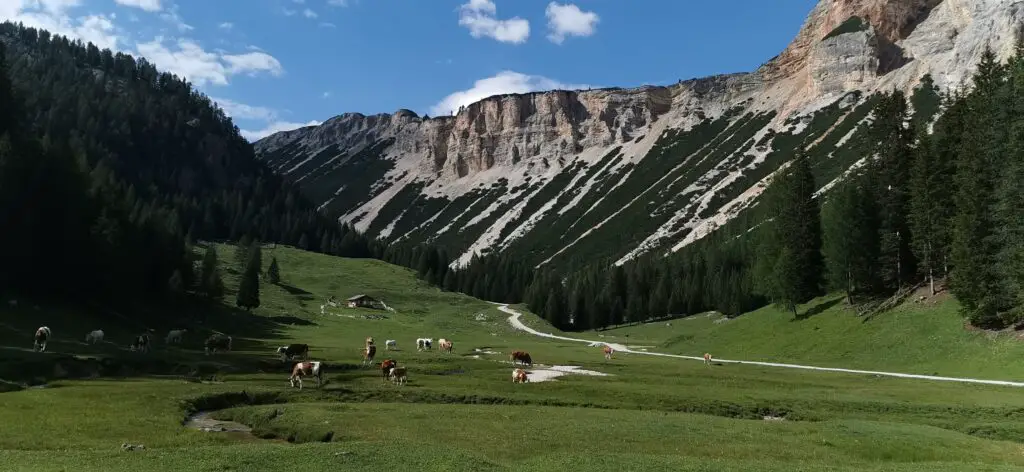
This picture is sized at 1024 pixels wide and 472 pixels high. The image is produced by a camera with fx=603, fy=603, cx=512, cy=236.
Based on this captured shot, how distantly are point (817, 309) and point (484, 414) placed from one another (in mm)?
60639

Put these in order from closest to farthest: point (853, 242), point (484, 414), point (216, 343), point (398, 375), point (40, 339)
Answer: point (484, 414) → point (398, 375) → point (40, 339) → point (216, 343) → point (853, 242)

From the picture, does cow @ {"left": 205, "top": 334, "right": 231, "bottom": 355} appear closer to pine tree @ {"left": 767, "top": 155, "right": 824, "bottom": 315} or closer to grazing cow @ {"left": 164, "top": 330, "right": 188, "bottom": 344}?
grazing cow @ {"left": 164, "top": 330, "right": 188, "bottom": 344}

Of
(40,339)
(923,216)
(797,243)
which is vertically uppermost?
(923,216)

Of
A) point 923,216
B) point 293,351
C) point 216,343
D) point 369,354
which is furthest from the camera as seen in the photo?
point 923,216

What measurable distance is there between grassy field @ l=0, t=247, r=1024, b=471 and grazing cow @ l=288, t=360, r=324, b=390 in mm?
1105

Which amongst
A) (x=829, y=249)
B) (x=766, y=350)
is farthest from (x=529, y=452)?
(x=829, y=249)

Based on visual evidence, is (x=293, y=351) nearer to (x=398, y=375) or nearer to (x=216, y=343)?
(x=216, y=343)

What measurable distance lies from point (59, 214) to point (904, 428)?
276 feet

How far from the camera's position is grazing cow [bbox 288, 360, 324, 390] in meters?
36.9

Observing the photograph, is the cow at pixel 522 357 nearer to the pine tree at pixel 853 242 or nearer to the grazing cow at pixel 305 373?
the grazing cow at pixel 305 373

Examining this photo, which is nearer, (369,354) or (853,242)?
(369,354)

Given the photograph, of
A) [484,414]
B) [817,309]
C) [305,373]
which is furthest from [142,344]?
[817,309]

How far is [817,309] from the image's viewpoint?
74875 millimetres

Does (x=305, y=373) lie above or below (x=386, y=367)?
below
